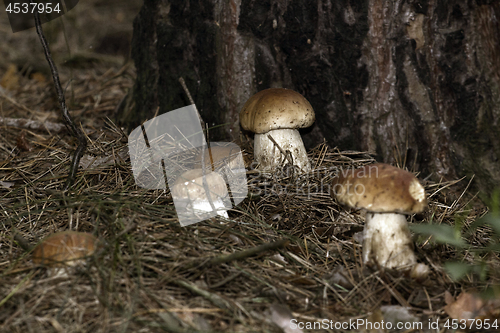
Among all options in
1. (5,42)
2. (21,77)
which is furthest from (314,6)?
(5,42)

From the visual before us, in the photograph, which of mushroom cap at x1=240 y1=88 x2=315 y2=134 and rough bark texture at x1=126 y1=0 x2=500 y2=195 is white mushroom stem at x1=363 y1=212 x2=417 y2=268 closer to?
mushroom cap at x1=240 y1=88 x2=315 y2=134

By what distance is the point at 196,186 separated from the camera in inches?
92.5

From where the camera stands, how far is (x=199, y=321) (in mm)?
1623

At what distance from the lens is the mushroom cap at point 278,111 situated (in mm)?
2611

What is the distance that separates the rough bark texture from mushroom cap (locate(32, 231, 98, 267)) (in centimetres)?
165

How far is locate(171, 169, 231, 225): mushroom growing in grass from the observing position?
89.6 inches

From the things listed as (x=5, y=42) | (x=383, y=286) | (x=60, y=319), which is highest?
(x=5, y=42)

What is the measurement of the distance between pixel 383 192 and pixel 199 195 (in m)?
1.05

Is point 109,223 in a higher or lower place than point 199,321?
higher

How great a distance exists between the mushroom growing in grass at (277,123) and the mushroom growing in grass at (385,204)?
68 cm

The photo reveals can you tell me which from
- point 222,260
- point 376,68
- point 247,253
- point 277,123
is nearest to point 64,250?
point 222,260

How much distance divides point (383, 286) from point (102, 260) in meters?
1.35

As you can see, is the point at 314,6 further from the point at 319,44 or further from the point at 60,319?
the point at 60,319

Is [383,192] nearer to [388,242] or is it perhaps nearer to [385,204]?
[385,204]
